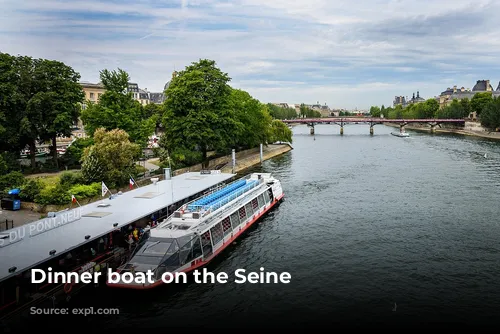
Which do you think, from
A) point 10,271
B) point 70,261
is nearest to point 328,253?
point 70,261

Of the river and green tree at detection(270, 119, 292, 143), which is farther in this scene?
green tree at detection(270, 119, 292, 143)

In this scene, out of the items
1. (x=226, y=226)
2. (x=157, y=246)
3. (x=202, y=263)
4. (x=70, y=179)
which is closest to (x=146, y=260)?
(x=157, y=246)

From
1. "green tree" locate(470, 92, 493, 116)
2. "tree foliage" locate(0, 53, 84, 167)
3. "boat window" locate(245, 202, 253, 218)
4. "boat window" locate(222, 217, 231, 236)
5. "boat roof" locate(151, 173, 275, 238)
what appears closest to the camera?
"boat roof" locate(151, 173, 275, 238)

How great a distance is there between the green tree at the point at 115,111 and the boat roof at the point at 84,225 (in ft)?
64.6

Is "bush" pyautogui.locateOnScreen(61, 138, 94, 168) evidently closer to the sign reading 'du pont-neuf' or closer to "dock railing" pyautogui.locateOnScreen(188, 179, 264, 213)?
"dock railing" pyautogui.locateOnScreen(188, 179, 264, 213)

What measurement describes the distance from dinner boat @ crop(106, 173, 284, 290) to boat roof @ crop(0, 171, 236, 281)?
2.34 metres

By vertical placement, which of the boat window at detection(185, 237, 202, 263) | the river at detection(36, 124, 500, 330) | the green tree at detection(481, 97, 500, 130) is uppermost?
the green tree at detection(481, 97, 500, 130)

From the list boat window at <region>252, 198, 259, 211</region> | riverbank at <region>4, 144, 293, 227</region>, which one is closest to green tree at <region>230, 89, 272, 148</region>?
riverbank at <region>4, 144, 293, 227</region>

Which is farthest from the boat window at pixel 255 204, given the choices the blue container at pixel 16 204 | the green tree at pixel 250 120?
the green tree at pixel 250 120

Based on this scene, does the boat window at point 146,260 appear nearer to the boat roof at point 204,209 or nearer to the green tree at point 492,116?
the boat roof at point 204,209

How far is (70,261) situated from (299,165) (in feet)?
207

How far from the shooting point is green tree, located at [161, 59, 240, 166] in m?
67.8

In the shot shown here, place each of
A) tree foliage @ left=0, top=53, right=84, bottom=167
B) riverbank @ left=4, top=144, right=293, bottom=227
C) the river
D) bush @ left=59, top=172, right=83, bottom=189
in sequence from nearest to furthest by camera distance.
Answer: the river → riverbank @ left=4, top=144, right=293, bottom=227 → bush @ left=59, top=172, right=83, bottom=189 → tree foliage @ left=0, top=53, right=84, bottom=167

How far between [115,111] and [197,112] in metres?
13.0
